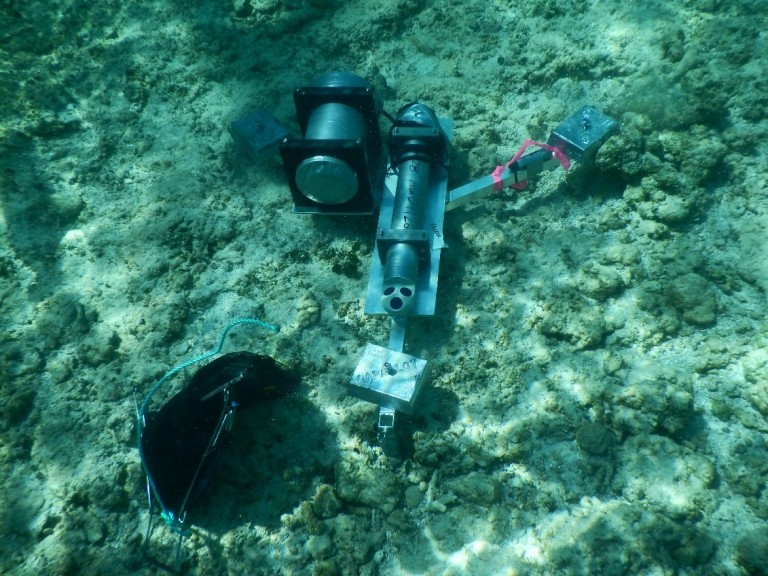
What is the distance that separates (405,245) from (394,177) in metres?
0.91

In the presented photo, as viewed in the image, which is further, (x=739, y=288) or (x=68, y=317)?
(x=68, y=317)

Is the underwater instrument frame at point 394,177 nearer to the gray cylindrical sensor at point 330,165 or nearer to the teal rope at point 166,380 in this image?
the gray cylindrical sensor at point 330,165

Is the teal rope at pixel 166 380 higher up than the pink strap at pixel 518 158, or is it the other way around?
the pink strap at pixel 518 158

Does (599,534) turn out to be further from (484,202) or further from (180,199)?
(180,199)

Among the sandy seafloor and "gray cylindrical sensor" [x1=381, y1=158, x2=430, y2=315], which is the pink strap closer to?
the sandy seafloor

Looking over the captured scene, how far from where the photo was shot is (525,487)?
262 cm

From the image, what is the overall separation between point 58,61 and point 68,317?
3.24 m

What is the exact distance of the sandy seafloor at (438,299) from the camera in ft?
8.36

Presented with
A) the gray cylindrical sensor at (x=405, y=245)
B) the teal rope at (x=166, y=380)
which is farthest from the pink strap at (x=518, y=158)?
the teal rope at (x=166, y=380)

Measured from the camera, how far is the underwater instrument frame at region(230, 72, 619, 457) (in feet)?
9.89

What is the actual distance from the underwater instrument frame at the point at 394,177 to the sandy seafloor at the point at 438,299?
0.64 ft

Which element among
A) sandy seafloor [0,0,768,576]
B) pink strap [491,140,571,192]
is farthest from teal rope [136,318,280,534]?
pink strap [491,140,571,192]

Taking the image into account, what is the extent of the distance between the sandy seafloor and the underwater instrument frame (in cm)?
20

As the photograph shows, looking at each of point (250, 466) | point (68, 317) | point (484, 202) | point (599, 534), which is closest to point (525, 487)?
point (599, 534)
